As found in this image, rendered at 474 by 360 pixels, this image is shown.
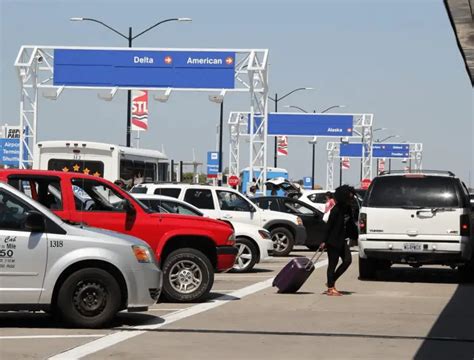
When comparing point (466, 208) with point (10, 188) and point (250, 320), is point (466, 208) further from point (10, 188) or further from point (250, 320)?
point (10, 188)

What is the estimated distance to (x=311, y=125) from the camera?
195 feet

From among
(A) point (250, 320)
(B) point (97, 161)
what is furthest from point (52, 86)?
(A) point (250, 320)

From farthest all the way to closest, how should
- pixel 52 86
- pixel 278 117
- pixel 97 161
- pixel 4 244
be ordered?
pixel 278 117, pixel 52 86, pixel 97 161, pixel 4 244

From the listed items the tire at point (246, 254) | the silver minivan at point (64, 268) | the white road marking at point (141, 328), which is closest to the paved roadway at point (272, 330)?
the white road marking at point (141, 328)

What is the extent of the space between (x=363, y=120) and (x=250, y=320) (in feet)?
162

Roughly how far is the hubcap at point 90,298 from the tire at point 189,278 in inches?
108

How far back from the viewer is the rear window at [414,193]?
1644cm

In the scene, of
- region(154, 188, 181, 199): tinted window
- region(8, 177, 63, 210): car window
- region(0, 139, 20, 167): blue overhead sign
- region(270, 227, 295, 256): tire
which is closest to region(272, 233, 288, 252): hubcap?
region(270, 227, 295, 256): tire

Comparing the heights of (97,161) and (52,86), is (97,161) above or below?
below

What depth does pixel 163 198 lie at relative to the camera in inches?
629

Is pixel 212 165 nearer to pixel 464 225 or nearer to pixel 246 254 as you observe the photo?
pixel 246 254

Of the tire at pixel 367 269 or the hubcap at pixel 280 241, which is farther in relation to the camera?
the hubcap at pixel 280 241

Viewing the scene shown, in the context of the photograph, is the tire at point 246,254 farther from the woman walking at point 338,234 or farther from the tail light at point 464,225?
the tail light at point 464,225

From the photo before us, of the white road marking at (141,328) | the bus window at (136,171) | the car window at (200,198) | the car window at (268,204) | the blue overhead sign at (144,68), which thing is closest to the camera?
the white road marking at (141,328)
